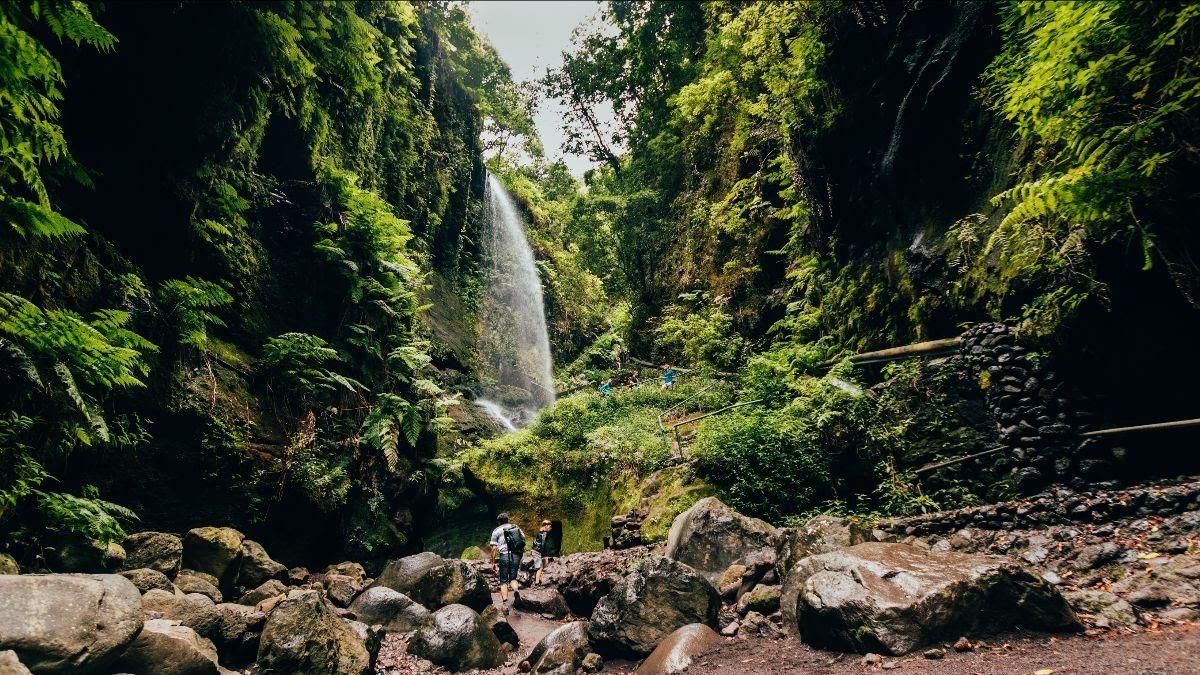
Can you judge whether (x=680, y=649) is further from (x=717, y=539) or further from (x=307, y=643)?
(x=307, y=643)

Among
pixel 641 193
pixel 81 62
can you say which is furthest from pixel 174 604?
pixel 641 193

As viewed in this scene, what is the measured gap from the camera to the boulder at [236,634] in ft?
15.4

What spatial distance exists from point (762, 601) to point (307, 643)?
4436 mm

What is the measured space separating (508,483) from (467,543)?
1923 millimetres

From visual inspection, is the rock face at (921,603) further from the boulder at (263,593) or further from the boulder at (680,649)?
the boulder at (263,593)

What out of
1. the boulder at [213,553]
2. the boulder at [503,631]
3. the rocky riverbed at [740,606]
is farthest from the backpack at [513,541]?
the boulder at [213,553]

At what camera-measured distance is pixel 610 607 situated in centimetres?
520

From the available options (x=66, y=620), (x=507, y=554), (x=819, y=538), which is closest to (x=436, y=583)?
(x=507, y=554)

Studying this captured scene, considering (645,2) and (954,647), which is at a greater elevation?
(645,2)

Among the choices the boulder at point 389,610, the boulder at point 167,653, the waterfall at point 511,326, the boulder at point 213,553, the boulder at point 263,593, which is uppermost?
the waterfall at point 511,326

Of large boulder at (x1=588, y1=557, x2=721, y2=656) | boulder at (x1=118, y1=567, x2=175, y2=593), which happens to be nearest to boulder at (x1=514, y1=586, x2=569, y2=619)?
large boulder at (x1=588, y1=557, x2=721, y2=656)

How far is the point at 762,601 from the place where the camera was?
5.03 metres

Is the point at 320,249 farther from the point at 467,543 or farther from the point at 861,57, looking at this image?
the point at 861,57

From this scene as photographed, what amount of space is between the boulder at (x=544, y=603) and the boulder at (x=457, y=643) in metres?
1.89
